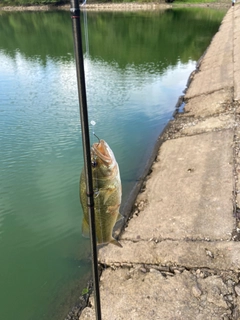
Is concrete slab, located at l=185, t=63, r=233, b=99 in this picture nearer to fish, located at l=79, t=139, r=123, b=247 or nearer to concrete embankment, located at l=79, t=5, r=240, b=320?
concrete embankment, located at l=79, t=5, r=240, b=320

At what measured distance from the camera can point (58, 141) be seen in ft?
31.4

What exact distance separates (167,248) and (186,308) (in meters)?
1.06

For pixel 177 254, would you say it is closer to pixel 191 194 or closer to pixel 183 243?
pixel 183 243

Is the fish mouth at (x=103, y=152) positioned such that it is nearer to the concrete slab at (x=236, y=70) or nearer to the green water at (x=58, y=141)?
the green water at (x=58, y=141)

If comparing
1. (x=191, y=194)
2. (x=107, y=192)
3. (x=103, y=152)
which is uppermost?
(x=103, y=152)

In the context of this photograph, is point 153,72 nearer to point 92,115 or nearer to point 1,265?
point 92,115

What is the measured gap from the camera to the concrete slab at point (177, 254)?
4.10 metres

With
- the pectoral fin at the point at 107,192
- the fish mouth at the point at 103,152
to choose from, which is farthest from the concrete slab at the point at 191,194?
the fish mouth at the point at 103,152

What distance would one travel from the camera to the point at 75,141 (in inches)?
372

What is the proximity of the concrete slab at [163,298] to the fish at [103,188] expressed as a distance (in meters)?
1.43

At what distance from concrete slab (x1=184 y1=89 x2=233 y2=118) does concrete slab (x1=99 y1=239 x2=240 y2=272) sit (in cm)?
635

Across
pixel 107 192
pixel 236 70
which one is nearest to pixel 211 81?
pixel 236 70

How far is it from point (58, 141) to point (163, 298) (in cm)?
678

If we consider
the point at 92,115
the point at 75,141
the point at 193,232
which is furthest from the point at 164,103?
the point at 193,232
